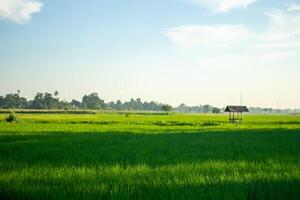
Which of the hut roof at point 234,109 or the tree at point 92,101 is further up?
the tree at point 92,101

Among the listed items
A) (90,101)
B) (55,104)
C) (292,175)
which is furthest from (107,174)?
→ (90,101)

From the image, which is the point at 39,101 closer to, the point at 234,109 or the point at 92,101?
the point at 92,101

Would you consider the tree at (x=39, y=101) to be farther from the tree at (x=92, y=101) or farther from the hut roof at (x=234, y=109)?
the hut roof at (x=234, y=109)

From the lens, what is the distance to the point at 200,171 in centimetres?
827

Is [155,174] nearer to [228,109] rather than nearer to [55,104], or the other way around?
[228,109]

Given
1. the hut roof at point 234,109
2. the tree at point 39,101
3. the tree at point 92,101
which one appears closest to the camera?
the hut roof at point 234,109

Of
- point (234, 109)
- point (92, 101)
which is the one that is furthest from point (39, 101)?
point (234, 109)

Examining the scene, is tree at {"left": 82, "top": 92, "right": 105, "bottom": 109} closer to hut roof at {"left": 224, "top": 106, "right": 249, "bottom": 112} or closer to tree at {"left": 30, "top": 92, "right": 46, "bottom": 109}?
tree at {"left": 30, "top": 92, "right": 46, "bottom": 109}

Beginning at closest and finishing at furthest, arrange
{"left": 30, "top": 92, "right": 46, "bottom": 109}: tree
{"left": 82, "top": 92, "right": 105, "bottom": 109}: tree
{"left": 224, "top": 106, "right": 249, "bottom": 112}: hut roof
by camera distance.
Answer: {"left": 224, "top": 106, "right": 249, "bottom": 112}: hut roof
{"left": 30, "top": 92, "right": 46, "bottom": 109}: tree
{"left": 82, "top": 92, "right": 105, "bottom": 109}: tree

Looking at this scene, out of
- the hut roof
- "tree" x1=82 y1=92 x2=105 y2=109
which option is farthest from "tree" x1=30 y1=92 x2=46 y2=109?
the hut roof

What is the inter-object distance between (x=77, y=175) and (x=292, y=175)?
4.36m

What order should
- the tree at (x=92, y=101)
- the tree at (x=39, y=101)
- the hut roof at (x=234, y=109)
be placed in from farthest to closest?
the tree at (x=92, y=101)
the tree at (x=39, y=101)
the hut roof at (x=234, y=109)

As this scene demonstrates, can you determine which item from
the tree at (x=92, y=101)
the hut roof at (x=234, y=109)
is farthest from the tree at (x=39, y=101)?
the hut roof at (x=234, y=109)

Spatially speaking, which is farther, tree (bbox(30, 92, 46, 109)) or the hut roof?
tree (bbox(30, 92, 46, 109))
